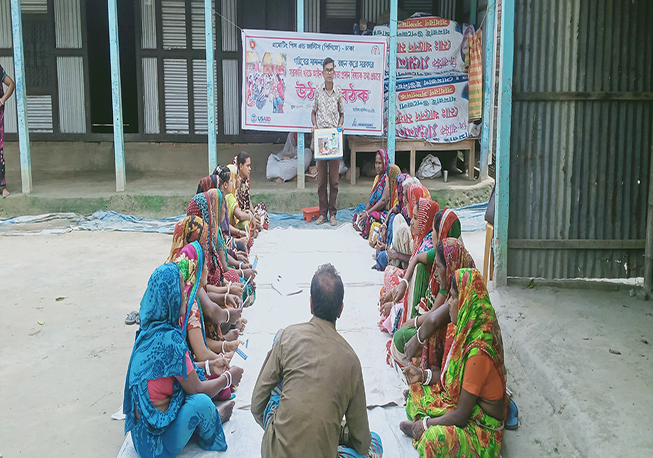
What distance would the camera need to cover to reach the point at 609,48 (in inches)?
223

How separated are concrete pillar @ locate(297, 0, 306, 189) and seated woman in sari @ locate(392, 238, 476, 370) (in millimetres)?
5398


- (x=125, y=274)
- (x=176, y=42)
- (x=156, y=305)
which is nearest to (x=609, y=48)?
(x=156, y=305)

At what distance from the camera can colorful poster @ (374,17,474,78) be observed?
420 inches

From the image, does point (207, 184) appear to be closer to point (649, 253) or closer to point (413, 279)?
point (413, 279)

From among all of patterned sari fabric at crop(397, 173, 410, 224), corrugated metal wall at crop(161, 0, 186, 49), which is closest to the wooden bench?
patterned sari fabric at crop(397, 173, 410, 224)

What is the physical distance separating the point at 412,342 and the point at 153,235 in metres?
5.34

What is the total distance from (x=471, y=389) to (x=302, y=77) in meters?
7.30

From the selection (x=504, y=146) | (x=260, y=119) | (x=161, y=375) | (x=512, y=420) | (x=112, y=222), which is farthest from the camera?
(x=260, y=119)

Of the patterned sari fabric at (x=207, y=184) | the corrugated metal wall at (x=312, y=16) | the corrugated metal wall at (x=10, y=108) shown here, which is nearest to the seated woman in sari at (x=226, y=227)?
the patterned sari fabric at (x=207, y=184)

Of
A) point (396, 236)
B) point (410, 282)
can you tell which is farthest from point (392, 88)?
point (410, 282)

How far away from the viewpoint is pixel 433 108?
1067 cm

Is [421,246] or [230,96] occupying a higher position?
[230,96]

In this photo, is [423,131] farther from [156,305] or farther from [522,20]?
[156,305]

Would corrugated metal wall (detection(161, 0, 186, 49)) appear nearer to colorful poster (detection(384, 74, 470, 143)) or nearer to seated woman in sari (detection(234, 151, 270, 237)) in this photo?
colorful poster (detection(384, 74, 470, 143))
